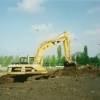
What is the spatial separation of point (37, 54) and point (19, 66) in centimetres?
332

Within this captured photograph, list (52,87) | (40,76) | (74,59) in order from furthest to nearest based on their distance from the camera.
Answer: (74,59) → (40,76) → (52,87)

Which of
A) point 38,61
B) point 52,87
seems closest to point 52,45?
point 38,61

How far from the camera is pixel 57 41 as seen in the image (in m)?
20.1

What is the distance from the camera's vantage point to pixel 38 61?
1806 cm

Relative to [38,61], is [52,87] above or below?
below

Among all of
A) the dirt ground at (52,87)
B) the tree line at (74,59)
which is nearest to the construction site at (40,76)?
the dirt ground at (52,87)

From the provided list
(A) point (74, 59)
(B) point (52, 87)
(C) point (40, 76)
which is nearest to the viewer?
(B) point (52, 87)

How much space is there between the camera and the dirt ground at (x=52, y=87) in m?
8.90

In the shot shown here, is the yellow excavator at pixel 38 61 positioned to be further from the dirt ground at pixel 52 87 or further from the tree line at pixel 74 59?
the tree line at pixel 74 59

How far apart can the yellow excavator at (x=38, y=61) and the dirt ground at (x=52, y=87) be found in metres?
0.63

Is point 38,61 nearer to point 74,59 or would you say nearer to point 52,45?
point 52,45

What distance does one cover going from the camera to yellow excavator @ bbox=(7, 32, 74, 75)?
1552cm

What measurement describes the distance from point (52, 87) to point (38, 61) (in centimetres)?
677

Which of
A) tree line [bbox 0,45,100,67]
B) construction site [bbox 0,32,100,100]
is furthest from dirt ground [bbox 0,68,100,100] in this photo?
tree line [bbox 0,45,100,67]
